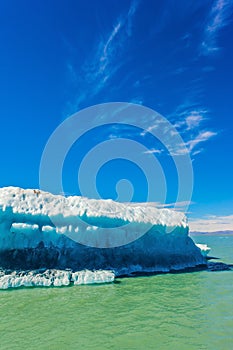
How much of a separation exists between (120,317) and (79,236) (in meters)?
6.96

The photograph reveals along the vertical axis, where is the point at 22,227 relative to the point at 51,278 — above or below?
above

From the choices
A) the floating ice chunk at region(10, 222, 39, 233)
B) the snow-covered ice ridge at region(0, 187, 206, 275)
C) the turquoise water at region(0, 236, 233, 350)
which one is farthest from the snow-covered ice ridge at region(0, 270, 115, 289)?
the floating ice chunk at region(10, 222, 39, 233)

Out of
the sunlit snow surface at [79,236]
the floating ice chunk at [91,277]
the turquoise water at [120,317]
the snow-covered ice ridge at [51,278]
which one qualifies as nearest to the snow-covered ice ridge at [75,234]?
the sunlit snow surface at [79,236]

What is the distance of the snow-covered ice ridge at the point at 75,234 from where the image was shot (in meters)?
14.5

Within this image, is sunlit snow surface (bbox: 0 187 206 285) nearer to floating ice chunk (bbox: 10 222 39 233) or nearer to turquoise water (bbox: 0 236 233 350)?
floating ice chunk (bbox: 10 222 39 233)

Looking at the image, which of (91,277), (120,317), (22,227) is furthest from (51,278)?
(120,317)

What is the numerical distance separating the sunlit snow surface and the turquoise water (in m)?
1.99

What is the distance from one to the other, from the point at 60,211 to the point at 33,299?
497 centimetres

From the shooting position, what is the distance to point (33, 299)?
37.3 ft

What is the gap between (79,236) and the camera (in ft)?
51.7

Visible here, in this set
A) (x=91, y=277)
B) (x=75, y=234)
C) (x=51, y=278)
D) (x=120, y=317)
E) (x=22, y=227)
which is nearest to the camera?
(x=120, y=317)

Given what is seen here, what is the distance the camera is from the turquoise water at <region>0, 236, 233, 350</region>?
7.36m

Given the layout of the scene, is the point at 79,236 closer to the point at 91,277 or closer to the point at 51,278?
the point at 91,277

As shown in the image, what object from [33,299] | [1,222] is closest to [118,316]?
[33,299]
